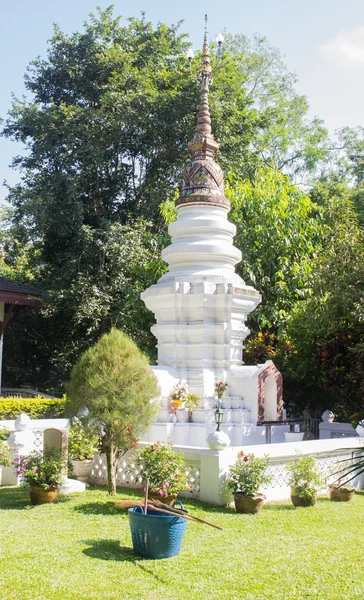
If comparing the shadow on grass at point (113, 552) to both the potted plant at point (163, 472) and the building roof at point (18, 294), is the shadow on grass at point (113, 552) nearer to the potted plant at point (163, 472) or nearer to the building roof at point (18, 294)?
the potted plant at point (163, 472)

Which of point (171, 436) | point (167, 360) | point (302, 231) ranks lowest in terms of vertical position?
point (171, 436)

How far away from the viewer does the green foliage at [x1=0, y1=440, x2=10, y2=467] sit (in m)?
10.2

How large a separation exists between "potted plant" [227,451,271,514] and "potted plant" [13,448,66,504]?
254 cm

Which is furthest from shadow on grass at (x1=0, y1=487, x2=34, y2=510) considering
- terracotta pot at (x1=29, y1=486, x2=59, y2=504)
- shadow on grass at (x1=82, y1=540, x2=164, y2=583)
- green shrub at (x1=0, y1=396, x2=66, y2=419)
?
green shrub at (x1=0, y1=396, x2=66, y2=419)

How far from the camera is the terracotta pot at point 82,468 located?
35.6ft

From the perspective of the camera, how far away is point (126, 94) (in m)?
24.4

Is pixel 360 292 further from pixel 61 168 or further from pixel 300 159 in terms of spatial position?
pixel 300 159

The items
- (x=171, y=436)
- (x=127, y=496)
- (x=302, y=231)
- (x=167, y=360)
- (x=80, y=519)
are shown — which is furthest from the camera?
(x=302, y=231)

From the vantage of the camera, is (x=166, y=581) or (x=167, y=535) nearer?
(x=166, y=581)

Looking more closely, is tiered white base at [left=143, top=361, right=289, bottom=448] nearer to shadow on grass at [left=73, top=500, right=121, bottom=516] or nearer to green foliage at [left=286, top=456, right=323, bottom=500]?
green foliage at [left=286, top=456, right=323, bottom=500]

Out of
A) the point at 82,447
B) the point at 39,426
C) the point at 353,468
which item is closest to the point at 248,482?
the point at 353,468

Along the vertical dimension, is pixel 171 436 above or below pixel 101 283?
below

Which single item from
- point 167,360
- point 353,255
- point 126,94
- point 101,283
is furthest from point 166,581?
point 126,94

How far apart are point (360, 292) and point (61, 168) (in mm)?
15793
